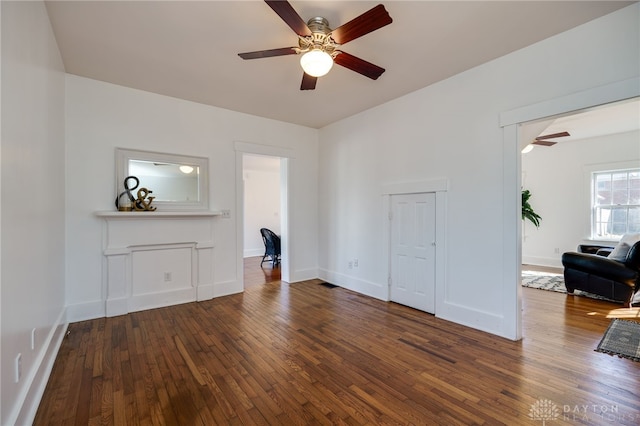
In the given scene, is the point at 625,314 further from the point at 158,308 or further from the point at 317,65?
the point at 158,308

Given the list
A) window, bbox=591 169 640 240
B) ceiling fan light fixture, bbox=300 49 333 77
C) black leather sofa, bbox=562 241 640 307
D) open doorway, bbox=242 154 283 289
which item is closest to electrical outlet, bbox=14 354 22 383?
ceiling fan light fixture, bbox=300 49 333 77

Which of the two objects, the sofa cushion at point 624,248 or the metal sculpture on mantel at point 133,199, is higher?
the metal sculpture on mantel at point 133,199

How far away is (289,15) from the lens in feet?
6.43

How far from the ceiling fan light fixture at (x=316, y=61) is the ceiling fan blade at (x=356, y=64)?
265 mm

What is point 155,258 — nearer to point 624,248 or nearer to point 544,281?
point 544,281

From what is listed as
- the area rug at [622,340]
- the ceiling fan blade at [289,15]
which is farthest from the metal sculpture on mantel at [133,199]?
the area rug at [622,340]

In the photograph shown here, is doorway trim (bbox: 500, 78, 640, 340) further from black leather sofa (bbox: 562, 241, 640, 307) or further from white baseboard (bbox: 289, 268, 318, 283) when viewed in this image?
white baseboard (bbox: 289, 268, 318, 283)

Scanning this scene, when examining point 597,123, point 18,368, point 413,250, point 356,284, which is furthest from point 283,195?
point 597,123

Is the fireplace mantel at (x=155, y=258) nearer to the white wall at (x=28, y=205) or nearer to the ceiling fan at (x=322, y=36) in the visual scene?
the white wall at (x=28, y=205)

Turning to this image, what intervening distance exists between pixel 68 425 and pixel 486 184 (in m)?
4.09

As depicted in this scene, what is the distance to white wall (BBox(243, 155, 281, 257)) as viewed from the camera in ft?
28.2

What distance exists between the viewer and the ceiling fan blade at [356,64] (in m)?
2.53

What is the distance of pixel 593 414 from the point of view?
6.02 ft

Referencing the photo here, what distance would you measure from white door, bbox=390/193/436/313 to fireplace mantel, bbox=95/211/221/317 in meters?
2.77
